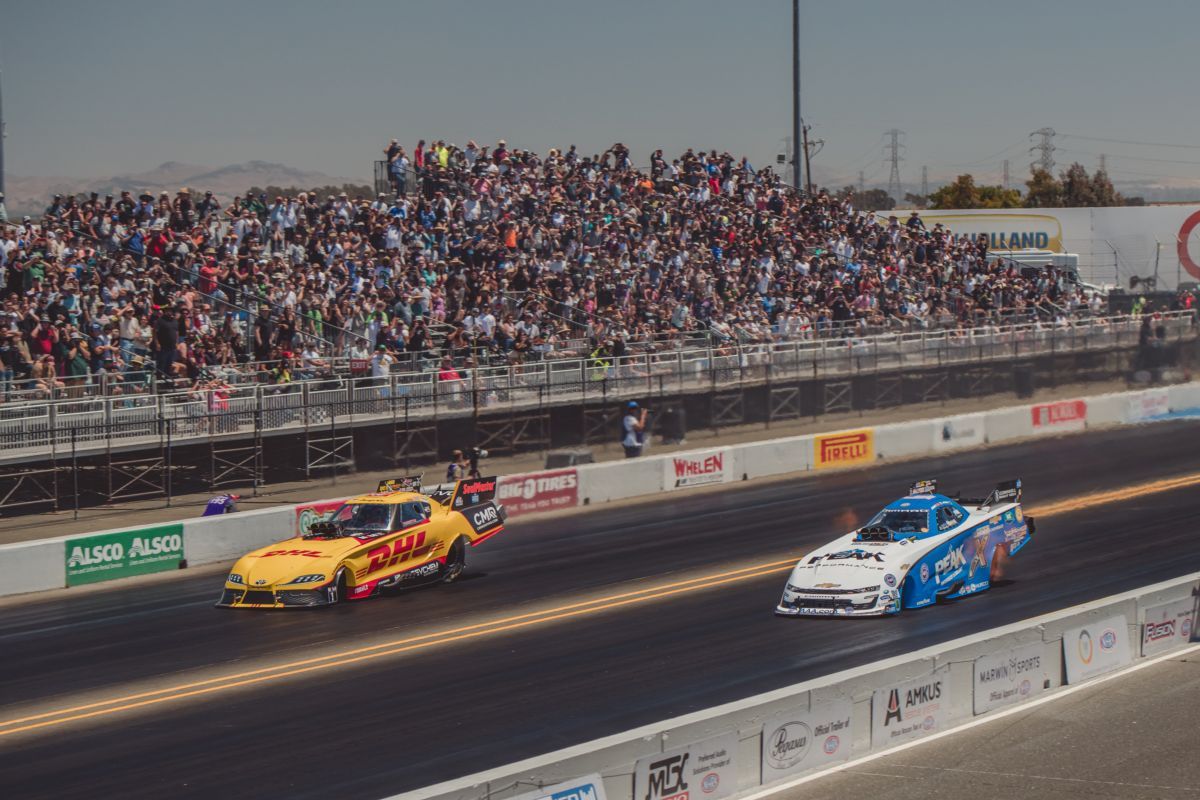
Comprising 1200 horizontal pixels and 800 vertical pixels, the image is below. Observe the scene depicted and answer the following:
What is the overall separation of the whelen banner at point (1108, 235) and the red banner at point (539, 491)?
49.0 m

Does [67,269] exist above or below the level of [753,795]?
above

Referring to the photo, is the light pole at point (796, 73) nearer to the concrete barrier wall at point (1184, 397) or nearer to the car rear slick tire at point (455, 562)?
the concrete barrier wall at point (1184, 397)

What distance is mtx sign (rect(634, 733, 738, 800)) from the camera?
10477mm

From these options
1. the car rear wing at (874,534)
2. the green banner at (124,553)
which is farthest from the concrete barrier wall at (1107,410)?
the green banner at (124,553)

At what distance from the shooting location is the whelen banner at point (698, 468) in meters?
32.3

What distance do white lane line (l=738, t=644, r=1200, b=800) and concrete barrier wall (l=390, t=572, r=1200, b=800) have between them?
0.22 ft

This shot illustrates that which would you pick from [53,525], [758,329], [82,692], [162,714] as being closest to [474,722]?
[162,714]

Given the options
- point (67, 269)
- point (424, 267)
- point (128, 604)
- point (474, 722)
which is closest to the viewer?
point (474, 722)

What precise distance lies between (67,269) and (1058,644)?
2261cm

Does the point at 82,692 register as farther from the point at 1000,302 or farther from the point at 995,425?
the point at 1000,302

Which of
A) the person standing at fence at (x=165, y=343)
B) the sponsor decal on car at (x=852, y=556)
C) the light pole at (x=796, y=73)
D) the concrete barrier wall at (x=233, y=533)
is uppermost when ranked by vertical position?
the light pole at (x=796, y=73)

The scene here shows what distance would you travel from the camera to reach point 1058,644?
593 inches

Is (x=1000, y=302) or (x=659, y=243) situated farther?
(x=1000, y=302)

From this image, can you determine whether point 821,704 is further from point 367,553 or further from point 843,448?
point 843,448
